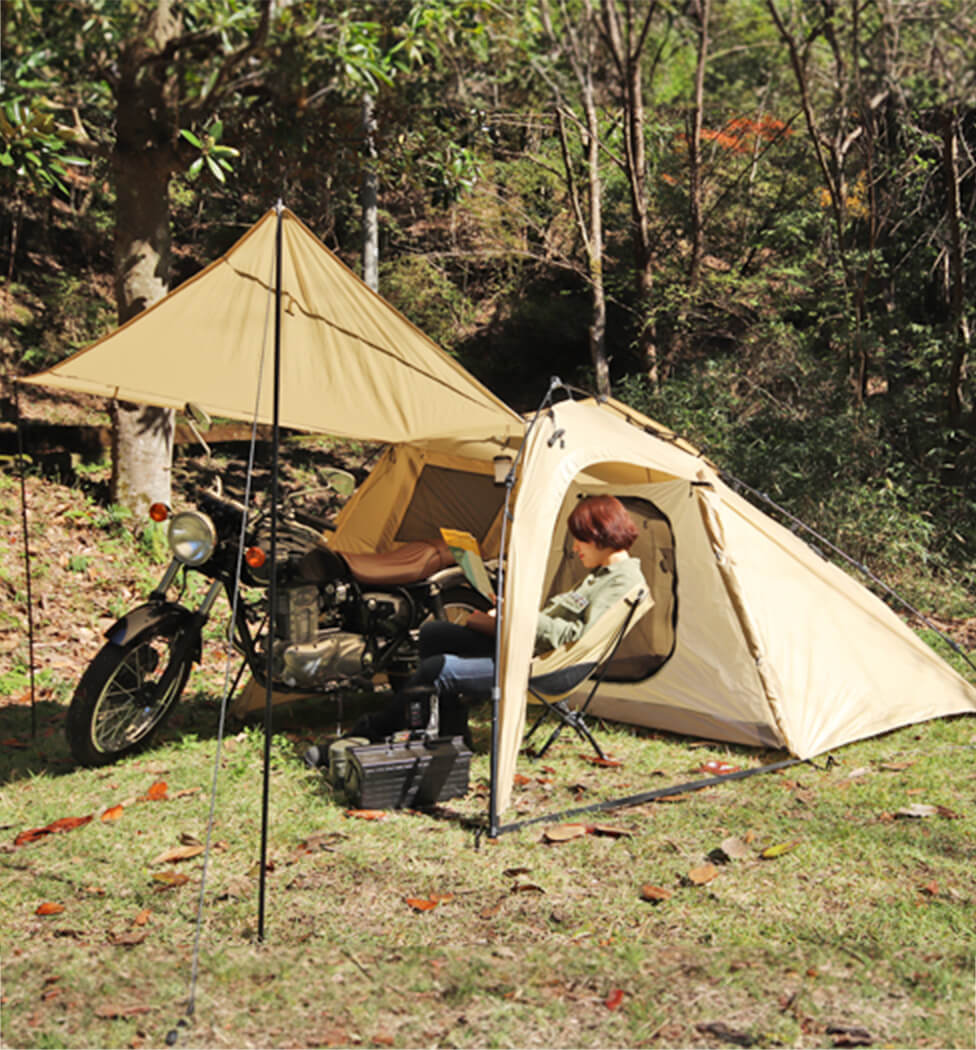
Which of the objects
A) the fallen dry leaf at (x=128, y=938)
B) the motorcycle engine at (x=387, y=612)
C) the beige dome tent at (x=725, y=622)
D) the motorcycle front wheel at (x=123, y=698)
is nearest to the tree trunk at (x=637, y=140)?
the beige dome tent at (x=725, y=622)

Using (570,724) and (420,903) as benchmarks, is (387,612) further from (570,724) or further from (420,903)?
(420,903)

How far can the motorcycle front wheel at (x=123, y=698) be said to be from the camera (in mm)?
4148

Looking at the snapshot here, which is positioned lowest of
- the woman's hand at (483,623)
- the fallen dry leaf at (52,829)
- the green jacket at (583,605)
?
the fallen dry leaf at (52,829)

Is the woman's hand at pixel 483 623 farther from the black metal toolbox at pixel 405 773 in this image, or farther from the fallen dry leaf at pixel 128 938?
the fallen dry leaf at pixel 128 938

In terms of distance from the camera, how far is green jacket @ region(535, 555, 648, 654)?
A: 4.20 metres

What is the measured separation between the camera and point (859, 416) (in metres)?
9.36

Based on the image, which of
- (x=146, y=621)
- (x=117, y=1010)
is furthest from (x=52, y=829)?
(x=117, y=1010)

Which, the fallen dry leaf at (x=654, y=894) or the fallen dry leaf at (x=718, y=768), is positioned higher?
the fallen dry leaf at (x=654, y=894)

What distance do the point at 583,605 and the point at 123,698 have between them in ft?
6.37

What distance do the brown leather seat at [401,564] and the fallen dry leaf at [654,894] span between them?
2.10 m

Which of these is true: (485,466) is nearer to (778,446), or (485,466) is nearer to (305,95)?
(305,95)

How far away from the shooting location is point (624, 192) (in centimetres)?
1430

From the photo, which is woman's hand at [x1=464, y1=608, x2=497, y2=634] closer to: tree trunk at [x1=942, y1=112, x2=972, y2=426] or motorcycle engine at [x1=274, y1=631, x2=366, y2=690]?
motorcycle engine at [x1=274, y1=631, x2=366, y2=690]

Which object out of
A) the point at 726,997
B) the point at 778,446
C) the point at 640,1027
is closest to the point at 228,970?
the point at 640,1027
